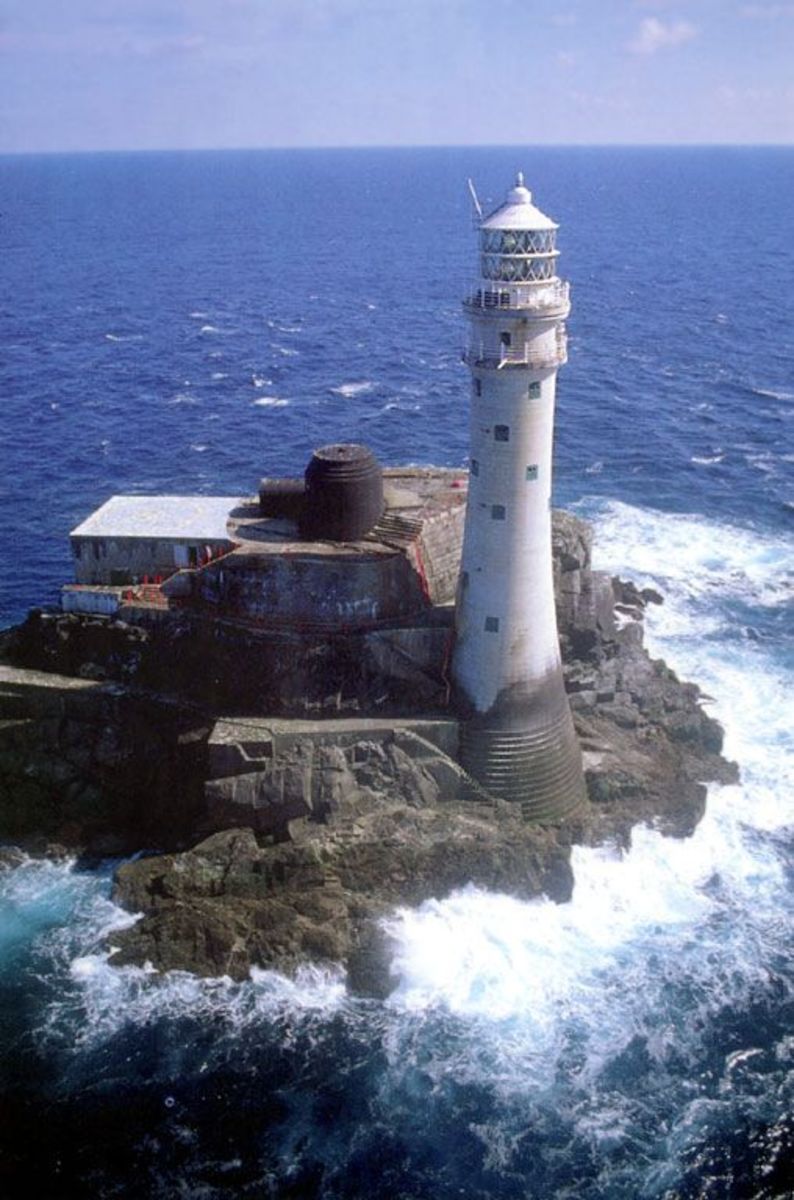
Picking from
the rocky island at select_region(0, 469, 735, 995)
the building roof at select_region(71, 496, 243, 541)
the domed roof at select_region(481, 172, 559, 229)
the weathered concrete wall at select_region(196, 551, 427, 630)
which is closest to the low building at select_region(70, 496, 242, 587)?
the building roof at select_region(71, 496, 243, 541)

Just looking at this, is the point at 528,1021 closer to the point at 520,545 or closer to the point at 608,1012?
the point at 608,1012

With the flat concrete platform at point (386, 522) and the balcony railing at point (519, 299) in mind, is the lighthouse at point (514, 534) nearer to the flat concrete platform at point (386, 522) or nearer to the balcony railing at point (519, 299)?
the balcony railing at point (519, 299)

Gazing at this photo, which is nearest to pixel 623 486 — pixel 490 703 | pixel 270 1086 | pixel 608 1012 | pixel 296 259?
pixel 490 703

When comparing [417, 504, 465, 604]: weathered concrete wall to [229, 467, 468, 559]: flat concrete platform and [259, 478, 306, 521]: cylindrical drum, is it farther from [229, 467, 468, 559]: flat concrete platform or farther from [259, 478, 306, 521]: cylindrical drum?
[259, 478, 306, 521]: cylindrical drum

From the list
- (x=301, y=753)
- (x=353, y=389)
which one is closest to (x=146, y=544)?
(x=301, y=753)

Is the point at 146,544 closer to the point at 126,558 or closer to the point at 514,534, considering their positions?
the point at 126,558
